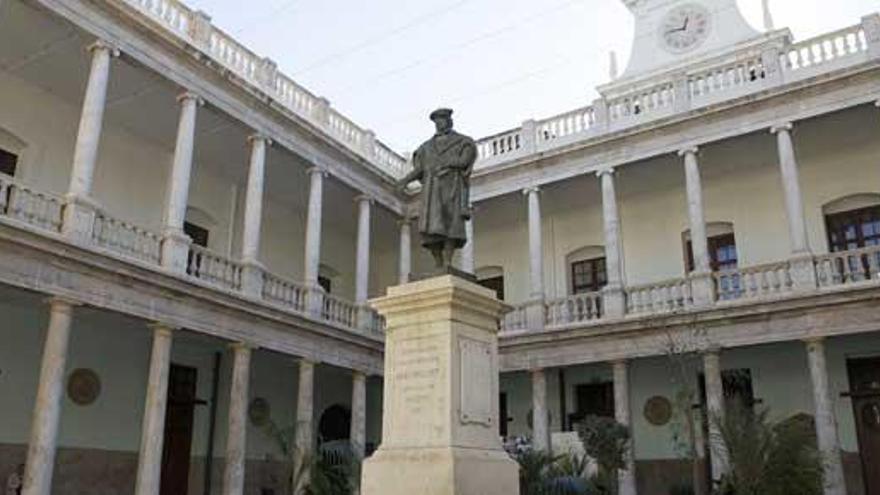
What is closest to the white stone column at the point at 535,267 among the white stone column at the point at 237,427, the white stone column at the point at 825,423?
the white stone column at the point at 825,423

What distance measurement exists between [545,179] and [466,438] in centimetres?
1280

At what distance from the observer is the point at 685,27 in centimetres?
2492

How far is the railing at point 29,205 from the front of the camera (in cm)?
1135

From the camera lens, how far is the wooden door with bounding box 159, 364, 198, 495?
1653 centimetres

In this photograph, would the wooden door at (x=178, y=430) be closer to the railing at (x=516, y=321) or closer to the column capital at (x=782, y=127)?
the railing at (x=516, y=321)

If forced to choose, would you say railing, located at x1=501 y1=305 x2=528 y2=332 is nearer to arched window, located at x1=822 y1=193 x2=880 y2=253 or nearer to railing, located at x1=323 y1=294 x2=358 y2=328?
railing, located at x1=323 y1=294 x2=358 y2=328

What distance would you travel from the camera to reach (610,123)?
18281mm

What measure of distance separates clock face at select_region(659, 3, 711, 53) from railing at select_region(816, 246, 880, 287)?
438 inches

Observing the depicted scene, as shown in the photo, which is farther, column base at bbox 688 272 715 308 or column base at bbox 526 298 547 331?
column base at bbox 526 298 547 331

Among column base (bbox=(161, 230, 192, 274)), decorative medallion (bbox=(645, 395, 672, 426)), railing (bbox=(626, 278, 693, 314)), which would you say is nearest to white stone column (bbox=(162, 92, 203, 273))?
column base (bbox=(161, 230, 192, 274))

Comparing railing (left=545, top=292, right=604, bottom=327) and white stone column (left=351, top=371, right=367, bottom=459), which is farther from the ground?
railing (left=545, top=292, right=604, bottom=327)

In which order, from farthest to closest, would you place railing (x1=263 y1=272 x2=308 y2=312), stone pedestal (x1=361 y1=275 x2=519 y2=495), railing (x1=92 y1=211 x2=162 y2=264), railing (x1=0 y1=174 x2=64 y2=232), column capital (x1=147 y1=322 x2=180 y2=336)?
railing (x1=263 y1=272 x2=308 y2=312) < column capital (x1=147 y1=322 x2=180 y2=336) < railing (x1=92 y1=211 x2=162 y2=264) < railing (x1=0 y1=174 x2=64 y2=232) < stone pedestal (x1=361 y1=275 x2=519 y2=495)

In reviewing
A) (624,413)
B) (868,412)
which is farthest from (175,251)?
(868,412)

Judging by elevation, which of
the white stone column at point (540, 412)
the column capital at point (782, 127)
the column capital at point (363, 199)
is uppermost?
the column capital at point (782, 127)
